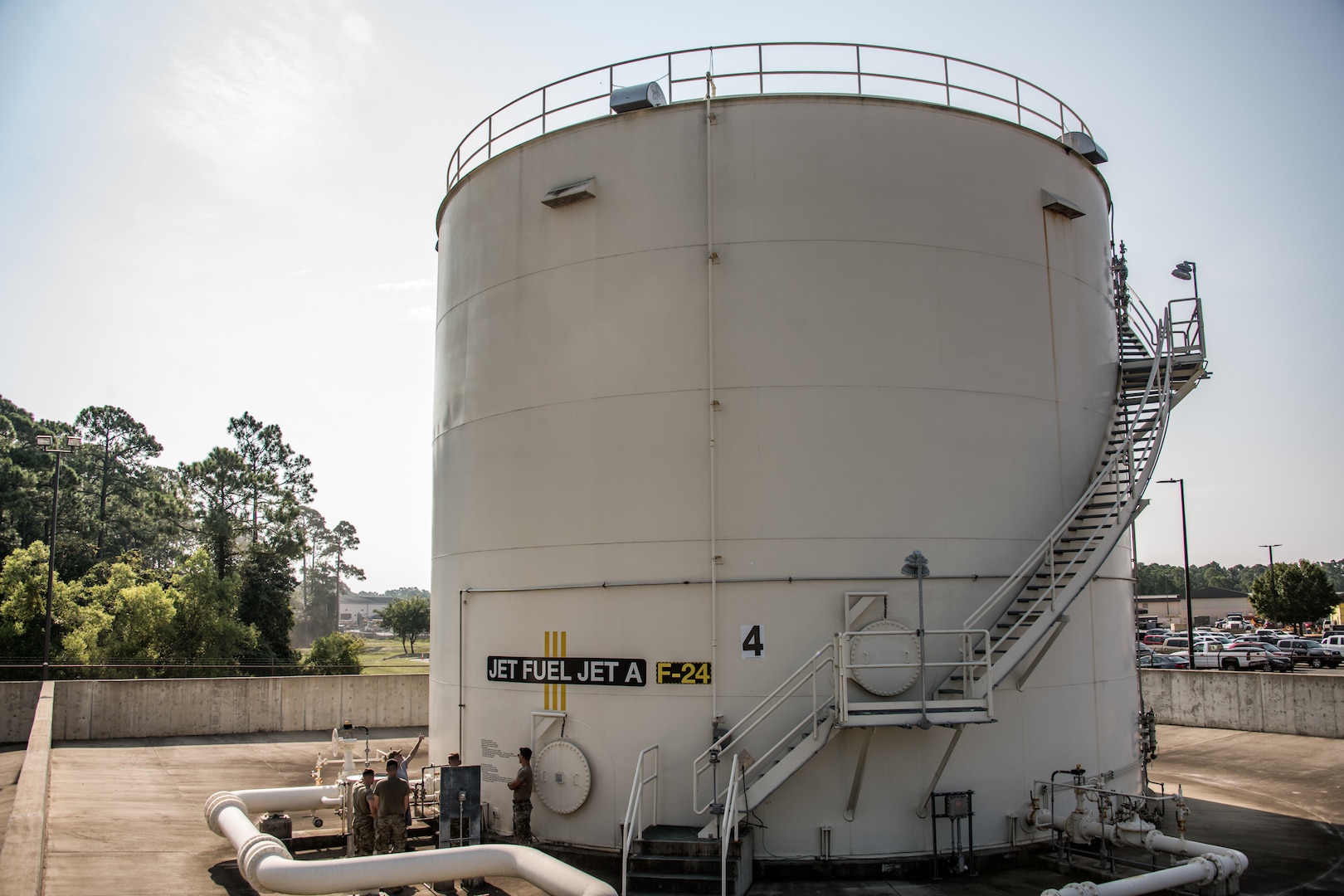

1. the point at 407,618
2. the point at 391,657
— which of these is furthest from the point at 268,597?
the point at 391,657

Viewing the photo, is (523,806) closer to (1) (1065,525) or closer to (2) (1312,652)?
(1) (1065,525)

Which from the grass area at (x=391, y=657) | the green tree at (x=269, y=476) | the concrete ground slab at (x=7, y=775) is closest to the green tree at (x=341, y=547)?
the grass area at (x=391, y=657)

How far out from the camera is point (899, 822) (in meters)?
12.4

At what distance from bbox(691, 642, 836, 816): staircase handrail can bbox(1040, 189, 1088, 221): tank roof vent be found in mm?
8005

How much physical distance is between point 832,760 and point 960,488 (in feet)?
13.8

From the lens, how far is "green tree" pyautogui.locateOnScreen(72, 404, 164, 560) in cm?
7738

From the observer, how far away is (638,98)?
14422 mm

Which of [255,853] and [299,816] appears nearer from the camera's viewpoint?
[255,853]

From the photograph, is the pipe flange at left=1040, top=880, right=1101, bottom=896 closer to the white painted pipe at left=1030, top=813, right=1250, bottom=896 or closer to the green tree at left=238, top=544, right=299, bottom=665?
the white painted pipe at left=1030, top=813, right=1250, bottom=896

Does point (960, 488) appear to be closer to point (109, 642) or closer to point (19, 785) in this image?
point (19, 785)

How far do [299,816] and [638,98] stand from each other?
13400 millimetres

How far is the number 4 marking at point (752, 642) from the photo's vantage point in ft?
41.9

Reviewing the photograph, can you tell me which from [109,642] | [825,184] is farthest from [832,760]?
[109,642]

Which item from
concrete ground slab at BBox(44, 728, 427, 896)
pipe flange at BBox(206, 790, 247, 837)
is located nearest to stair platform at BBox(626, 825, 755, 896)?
concrete ground slab at BBox(44, 728, 427, 896)
